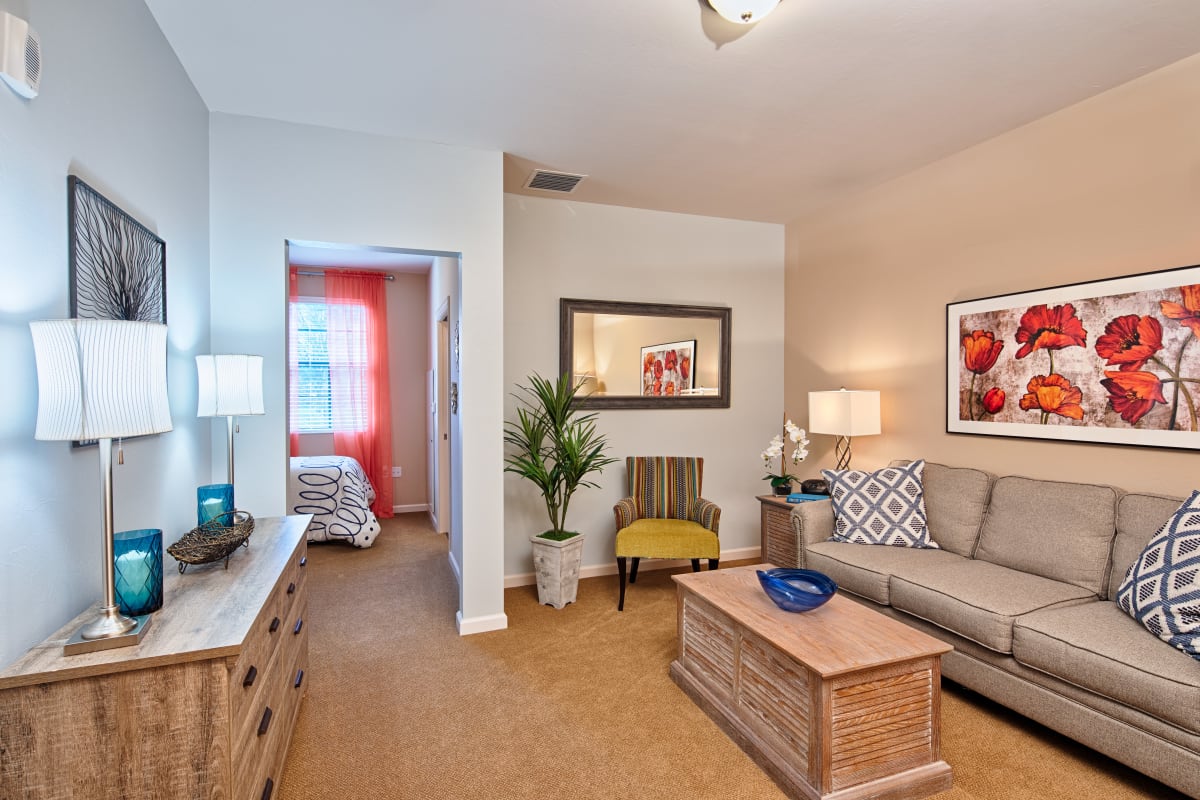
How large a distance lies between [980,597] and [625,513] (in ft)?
6.72

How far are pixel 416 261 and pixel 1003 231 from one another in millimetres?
4939

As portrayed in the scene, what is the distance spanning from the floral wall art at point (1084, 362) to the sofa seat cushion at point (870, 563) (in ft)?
2.67

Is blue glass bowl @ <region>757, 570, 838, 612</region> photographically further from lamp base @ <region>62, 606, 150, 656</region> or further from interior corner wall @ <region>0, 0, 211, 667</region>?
interior corner wall @ <region>0, 0, 211, 667</region>

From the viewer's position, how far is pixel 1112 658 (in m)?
1.97

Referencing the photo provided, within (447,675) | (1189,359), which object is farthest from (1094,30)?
(447,675)

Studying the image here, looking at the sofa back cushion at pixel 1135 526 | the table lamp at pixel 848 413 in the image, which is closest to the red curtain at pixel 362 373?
the table lamp at pixel 848 413

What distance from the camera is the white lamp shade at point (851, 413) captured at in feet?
12.1

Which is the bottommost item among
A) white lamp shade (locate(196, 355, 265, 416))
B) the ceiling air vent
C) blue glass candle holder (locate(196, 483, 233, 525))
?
blue glass candle holder (locate(196, 483, 233, 525))

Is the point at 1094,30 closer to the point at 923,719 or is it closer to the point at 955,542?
the point at 955,542

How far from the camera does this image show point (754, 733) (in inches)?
86.3

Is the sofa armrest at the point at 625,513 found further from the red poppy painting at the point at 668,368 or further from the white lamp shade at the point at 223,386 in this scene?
the white lamp shade at the point at 223,386

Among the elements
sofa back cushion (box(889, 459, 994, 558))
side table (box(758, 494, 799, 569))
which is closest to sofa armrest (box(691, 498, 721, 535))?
side table (box(758, 494, 799, 569))

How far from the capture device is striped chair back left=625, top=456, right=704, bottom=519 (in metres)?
4.18

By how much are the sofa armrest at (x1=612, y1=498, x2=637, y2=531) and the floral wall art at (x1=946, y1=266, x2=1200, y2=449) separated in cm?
199
